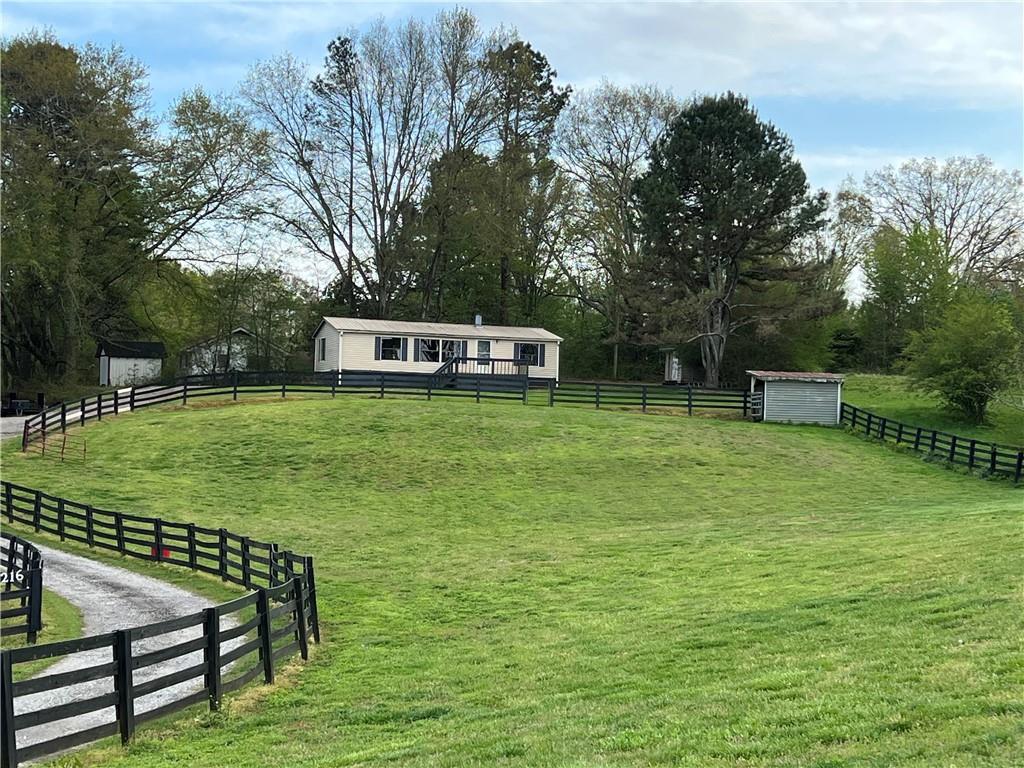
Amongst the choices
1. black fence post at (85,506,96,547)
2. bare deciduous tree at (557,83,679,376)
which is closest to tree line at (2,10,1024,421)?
bare deciduous tree at (557,83,679,376)

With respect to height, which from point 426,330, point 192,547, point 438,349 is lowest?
point 192,547

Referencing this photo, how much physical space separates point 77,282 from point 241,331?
1509cm

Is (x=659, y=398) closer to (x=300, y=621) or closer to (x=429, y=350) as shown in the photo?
(x=429, y=350)

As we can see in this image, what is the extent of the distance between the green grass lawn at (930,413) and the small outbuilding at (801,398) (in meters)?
4.12

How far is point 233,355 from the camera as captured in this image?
2467 inches

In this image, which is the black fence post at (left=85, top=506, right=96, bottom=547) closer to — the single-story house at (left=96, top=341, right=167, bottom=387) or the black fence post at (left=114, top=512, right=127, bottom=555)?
the black fence post at (left=114, top=512, right=127, bottom=555)

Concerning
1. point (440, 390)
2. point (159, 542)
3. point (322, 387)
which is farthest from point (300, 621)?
point (322, 387)

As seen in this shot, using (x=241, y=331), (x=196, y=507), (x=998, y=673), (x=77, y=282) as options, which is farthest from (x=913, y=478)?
(x=241, y=331)

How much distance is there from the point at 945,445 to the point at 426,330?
2574cm

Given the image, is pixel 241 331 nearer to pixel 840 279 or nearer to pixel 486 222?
pixel 486 222

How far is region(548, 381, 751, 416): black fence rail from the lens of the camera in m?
41.4

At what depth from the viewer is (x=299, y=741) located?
8.29 meters

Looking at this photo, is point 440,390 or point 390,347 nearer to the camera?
point 440,390

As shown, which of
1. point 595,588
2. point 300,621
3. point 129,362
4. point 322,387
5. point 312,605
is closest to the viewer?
point 300,621
